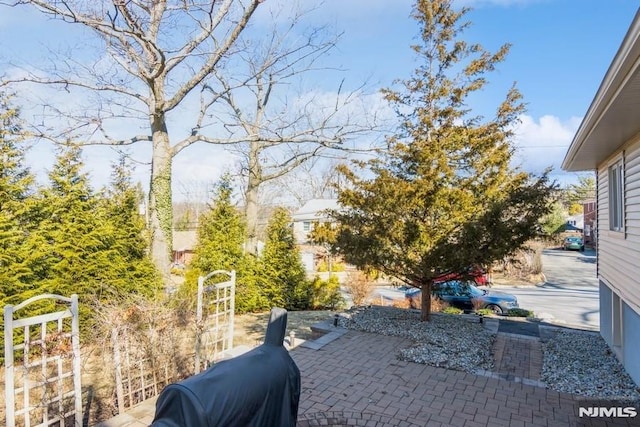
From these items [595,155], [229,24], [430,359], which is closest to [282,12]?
[229,24]

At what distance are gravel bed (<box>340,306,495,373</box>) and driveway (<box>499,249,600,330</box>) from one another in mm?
5845

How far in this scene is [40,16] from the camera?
7848mm

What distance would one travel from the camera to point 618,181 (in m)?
6.33

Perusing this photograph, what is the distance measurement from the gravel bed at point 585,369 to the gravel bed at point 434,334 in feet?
3.04

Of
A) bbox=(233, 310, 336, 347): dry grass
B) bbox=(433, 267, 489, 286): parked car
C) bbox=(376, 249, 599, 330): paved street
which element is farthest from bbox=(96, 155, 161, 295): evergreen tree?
bbox=(376, 249, 599, 330): paved street

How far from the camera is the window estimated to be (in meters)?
6.14

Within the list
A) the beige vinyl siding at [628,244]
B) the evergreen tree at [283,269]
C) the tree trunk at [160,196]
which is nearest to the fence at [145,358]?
the tree trunk at [160,196]

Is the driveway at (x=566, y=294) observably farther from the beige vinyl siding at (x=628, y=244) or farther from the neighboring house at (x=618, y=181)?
the beige vinyl siding at (x=628, y=244)

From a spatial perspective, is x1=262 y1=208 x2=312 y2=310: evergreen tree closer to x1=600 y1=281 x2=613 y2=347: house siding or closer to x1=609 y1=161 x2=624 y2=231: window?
x1=600 y1=281 x2=613 y2=347: house siding

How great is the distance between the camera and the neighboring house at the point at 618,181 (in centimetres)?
322

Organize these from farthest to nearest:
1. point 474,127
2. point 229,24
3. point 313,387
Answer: point 229,24 → point 474,127 → point 313,387

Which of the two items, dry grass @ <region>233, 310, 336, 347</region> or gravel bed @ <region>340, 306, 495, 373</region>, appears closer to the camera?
gravel bed @ <region>340, 306, 495, 373</region>

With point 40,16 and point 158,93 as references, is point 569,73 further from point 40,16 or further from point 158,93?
point 40,16

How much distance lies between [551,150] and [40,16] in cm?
2411
